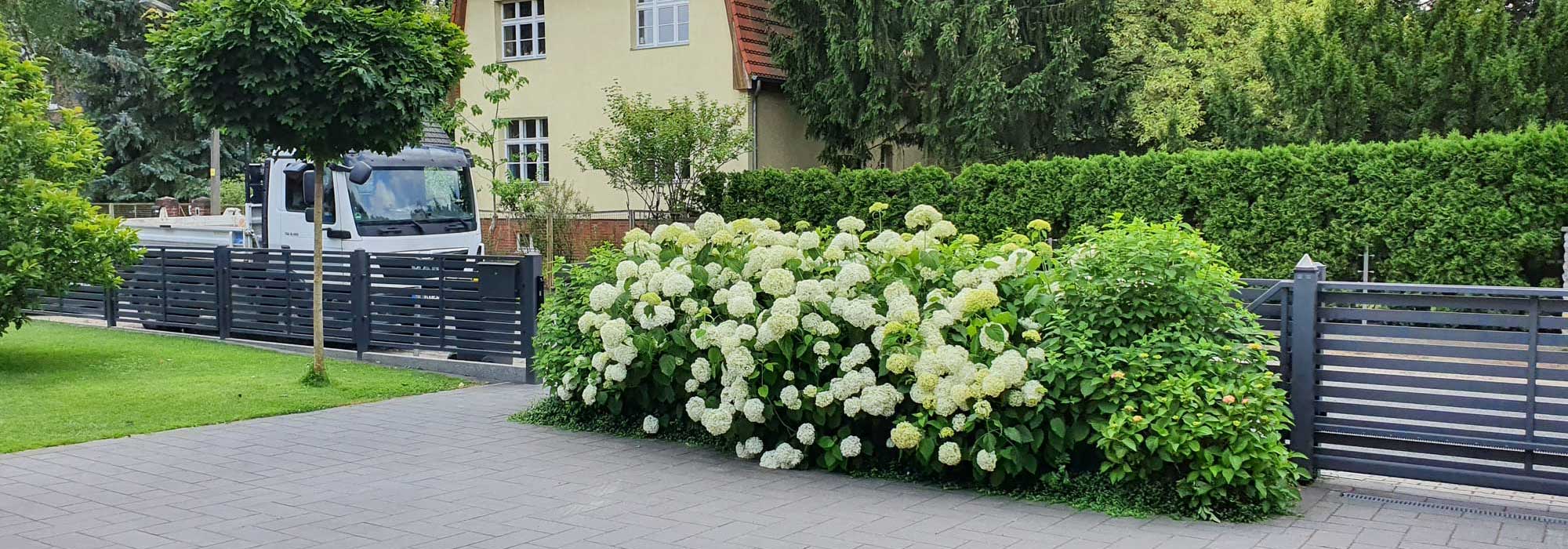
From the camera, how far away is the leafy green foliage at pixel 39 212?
454 inches

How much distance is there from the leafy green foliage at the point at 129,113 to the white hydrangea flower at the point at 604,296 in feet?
131

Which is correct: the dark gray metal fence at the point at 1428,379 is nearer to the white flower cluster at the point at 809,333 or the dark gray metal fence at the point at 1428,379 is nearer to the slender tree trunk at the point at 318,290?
the white flower cluster at the point at 809,333

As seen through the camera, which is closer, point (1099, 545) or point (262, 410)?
point (1099, 545)

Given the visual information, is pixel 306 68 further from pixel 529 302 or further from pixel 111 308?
pixel 111 308

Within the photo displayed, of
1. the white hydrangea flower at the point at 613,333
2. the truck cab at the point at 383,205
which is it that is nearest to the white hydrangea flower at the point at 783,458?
the white hydrangea flower at the point at 613,333

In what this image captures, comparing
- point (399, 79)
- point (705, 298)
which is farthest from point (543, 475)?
point (399, 79)

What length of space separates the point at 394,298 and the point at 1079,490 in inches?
330

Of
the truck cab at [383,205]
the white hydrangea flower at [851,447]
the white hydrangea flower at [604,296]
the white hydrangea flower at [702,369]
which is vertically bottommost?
the white hydrangea flower at [851,447]

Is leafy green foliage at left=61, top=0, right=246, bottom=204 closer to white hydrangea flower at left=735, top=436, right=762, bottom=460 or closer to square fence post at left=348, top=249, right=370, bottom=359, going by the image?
square fence post at left=348, top=249, right=370, bottom=359

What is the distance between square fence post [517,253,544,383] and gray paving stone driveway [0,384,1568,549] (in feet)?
9.79

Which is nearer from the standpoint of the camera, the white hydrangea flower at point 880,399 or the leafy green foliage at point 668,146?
the white hydrangea flower at point 880,399

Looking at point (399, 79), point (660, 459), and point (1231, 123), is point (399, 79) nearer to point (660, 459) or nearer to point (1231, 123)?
point (660, 459)

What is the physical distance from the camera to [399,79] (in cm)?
1061

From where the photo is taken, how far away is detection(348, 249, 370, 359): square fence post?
13102 millimetres
